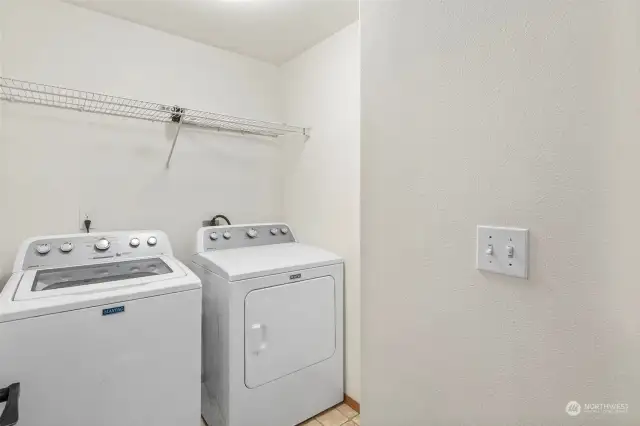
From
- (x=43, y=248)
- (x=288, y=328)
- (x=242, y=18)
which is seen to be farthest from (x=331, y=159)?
(x=43, y=248)

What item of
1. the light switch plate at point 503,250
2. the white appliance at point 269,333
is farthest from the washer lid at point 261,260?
the light switch plate at point 503,250

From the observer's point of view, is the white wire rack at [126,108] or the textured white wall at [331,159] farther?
the textured white wall at [331,159]

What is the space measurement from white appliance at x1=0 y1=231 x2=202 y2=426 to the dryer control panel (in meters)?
0.46

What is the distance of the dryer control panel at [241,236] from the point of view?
2096 mm

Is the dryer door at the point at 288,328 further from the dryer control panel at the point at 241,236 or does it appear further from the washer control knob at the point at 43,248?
the washer control knob at the point at 43,248

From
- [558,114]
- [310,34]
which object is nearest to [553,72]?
[558,114]

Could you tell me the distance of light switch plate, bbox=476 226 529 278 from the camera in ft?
2.38

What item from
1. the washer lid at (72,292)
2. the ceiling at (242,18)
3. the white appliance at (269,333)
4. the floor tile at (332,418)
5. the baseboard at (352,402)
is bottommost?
the floor tile at (332,418)

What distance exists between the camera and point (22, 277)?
1415mm

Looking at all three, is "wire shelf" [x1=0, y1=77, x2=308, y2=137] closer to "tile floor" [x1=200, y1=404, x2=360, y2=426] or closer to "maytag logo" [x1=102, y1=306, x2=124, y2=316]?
"maytag logo" [x1=102, y1=306, x2=124, y2=316]

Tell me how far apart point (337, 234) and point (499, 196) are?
4.74ft

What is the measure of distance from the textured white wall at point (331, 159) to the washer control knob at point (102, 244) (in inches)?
50.8

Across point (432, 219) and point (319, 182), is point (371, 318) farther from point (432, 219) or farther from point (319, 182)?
point (319, 182)

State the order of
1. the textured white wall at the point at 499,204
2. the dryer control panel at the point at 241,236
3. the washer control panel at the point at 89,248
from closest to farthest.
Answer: the textured white wall at the point at 499,204
the washer control panel at the point at 89,248
the dryer control panel at the point at 241,236
